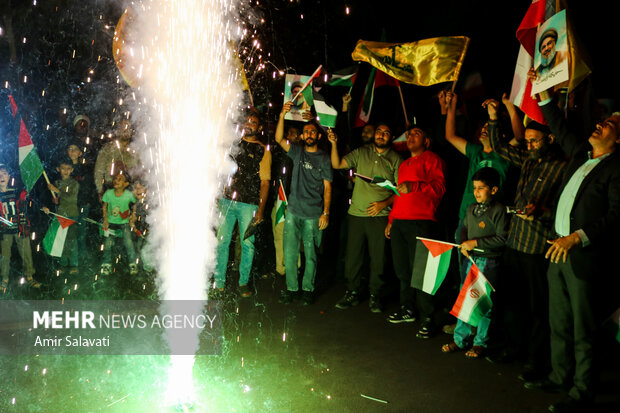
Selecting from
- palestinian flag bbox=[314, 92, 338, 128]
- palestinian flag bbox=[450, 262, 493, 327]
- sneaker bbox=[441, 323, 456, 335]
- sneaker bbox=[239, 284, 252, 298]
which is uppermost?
palestinian flag bbox=[314, 92, 338, 128]

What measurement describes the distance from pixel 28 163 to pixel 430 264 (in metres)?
6.08

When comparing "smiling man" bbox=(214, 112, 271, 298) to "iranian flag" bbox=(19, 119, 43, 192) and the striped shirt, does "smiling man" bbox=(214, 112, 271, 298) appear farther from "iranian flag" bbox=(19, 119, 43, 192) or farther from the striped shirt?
the striped shirt

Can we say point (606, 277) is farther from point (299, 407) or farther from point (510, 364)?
point (299, 407)

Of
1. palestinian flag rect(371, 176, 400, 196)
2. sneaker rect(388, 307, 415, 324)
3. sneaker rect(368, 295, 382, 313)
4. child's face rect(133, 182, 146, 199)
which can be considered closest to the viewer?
sneaker rect(388, 307, 415, 324)

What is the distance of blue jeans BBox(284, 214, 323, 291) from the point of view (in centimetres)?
653

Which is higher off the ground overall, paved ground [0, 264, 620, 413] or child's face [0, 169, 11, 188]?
child's face [0, 169, 11, 188]

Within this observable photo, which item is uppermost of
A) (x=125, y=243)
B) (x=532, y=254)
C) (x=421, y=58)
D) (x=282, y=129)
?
(x=421, y=58)

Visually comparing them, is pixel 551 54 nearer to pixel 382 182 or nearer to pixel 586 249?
pixel 586 249

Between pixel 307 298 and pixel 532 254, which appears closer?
pixel 532 254

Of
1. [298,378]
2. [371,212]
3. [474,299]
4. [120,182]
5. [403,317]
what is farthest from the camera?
[120,182]

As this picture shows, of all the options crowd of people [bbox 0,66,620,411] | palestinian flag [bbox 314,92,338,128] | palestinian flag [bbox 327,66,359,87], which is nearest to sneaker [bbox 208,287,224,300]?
crowd of people [bbox 0,66,620,411]

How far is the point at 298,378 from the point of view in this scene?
4340 mm

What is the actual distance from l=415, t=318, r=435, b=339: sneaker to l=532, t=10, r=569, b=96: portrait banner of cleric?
9.01 ft

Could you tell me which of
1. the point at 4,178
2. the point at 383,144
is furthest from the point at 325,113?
the point at 4,178
